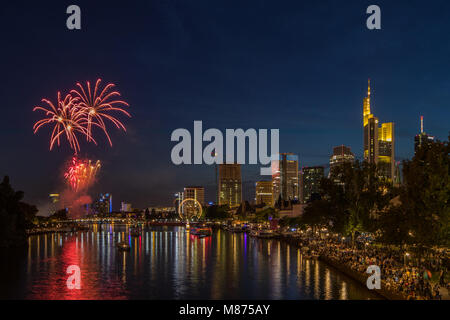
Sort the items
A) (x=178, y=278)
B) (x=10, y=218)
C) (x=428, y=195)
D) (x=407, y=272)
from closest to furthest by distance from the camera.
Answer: (x=428, y=195), (x=407, y=272), (x=178, y=278), (x=10, y=218)

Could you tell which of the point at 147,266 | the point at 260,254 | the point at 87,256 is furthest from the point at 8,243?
the point at 260,254

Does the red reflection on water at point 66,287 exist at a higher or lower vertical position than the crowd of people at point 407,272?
lower

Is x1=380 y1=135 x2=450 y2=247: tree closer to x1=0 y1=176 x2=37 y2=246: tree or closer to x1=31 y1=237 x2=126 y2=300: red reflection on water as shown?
x1=31 y1=237 x2=126 y2=300: red reflection on water

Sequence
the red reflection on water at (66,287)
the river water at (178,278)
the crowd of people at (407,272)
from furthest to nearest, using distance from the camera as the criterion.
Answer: the river water at (178,278) < the red reflection on water at (66,287) < the crowd of people at (407,272)

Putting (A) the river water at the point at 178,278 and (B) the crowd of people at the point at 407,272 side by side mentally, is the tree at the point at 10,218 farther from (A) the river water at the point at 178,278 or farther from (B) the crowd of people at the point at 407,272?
(B) the crowd of people at the point at 407,272

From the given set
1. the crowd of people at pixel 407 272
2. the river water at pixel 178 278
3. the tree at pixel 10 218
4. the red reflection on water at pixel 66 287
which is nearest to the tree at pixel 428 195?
the crowd of people at pixel 407 272

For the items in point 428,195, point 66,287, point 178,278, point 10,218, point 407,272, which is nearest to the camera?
point 428,195

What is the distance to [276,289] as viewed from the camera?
40.2 meters

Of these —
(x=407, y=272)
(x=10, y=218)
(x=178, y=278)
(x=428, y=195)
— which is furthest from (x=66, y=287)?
(x=10, y=218)

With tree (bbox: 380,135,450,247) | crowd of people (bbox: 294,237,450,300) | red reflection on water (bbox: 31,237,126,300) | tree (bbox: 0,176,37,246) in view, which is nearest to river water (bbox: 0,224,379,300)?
red reflection on water (bbox: 31,237,126,300)

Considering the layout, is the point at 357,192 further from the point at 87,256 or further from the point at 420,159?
the point at 87,256

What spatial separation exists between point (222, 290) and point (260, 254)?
32.3 m

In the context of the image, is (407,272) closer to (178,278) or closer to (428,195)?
(428,195)

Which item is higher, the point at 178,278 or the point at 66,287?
the point at 66,287
